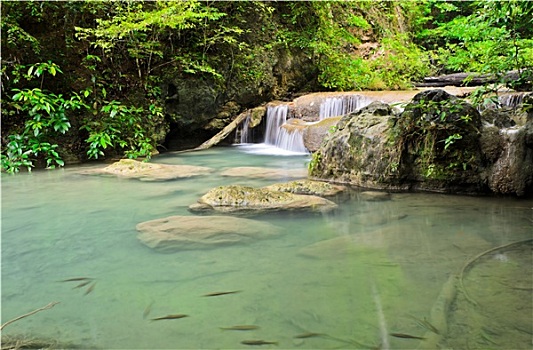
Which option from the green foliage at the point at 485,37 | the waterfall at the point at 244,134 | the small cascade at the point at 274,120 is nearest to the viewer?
the green foliage at the point at 485,37

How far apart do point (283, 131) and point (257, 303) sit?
7140mm

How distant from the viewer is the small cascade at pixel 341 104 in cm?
887

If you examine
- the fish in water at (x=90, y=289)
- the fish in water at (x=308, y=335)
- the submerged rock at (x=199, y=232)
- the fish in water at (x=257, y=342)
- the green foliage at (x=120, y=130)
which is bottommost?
the fish in water at (x=90, y=289)

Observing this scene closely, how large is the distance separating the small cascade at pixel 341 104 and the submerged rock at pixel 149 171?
4.00 m

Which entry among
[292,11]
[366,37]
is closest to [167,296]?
[292,11]

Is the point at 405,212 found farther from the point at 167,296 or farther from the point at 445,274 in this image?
the point at 167,296

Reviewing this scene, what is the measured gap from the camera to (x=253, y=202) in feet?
12.4

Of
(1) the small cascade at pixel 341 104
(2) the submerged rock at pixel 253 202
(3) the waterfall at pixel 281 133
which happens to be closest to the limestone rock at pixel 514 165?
(2) the submerged rock at pixel 253 202

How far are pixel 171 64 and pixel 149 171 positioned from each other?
3.52 meters

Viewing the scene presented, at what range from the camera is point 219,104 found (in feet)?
31.0

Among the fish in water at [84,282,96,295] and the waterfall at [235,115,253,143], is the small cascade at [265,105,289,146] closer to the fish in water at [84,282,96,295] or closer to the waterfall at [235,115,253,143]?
the waterfall at [235,115,253,143]

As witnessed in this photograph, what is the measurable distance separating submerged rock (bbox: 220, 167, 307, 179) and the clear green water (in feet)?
5.74

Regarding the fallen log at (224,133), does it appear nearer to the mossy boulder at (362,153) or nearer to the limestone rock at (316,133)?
the limestone rock at (316,133)

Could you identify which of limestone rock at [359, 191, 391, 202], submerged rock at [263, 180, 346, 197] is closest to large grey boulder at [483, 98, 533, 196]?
limestone rock at [359, 191, 391, 202]
